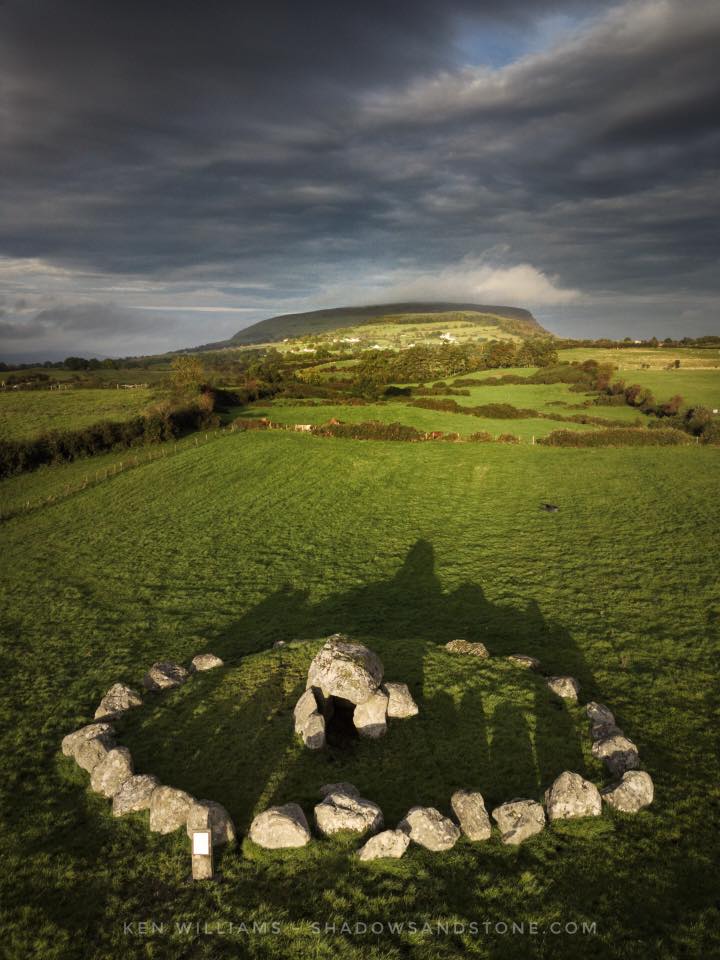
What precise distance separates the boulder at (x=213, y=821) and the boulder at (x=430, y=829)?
12.0 feet

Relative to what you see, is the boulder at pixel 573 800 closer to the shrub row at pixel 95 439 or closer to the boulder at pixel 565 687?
the boulder at pixel 565 687

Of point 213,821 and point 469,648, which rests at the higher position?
point 213,821

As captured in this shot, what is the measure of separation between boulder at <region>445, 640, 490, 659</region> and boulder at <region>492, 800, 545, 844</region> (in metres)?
6.21

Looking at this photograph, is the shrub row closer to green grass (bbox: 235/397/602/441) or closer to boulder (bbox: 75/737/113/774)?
green grass (bbox: 235/397/602/441)

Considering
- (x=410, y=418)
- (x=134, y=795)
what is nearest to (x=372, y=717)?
(x=134, y=795)

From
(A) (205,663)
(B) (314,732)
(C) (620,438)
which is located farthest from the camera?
(C) (620,438)

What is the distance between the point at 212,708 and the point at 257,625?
7.48 metres

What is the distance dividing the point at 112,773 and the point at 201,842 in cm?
407

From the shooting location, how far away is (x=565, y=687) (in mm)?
14820

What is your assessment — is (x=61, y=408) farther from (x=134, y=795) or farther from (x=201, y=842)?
(x=201, y=842)

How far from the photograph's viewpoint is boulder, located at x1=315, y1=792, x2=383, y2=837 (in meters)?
10.3

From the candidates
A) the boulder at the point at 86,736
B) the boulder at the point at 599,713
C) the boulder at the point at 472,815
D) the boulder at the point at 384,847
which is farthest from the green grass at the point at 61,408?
the boulder at the point at 599,713

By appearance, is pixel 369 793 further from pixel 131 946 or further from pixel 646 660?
pixel 646 660

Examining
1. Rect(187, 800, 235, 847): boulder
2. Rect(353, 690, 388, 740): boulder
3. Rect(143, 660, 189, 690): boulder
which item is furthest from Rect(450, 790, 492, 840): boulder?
Rect(143, 660, 189, 690): boulder
